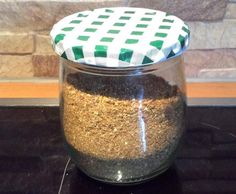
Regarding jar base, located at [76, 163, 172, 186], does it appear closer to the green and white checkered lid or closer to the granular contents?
the granular contents

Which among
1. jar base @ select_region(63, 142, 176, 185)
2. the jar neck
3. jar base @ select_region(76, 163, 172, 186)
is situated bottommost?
jar base @ select_region(76, 163, 172, 186)

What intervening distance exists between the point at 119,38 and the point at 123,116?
0.09m

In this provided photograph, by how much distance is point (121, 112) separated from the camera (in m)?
0.45

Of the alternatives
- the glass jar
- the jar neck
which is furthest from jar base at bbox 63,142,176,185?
the jar neck

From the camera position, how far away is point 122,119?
45 cm

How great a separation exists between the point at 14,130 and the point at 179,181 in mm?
288

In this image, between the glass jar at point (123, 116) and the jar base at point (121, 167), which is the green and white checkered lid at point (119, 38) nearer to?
the glass jar at point (123, 116)

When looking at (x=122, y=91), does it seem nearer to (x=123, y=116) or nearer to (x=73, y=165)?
(x=123, y=116)

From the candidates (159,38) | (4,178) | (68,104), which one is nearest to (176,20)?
(159,38)

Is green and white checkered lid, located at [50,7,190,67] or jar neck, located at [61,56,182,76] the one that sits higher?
green and white checkered lid, located at [50,7,190,67]

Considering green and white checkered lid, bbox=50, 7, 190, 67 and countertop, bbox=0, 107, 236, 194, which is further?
countertop, bbox=0, 107, 236, 194

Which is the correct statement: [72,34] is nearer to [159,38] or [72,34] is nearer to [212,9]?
[159,38]

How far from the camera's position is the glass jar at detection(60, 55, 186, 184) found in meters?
0.45

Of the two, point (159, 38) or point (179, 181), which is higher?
point (159, 38)
